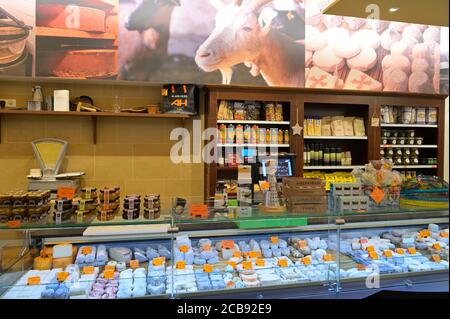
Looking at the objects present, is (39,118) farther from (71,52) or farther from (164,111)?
(164,111)

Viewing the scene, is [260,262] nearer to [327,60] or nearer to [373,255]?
[373,255]

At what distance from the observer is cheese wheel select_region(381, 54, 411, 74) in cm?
393

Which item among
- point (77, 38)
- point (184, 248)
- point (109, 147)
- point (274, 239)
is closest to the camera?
point (184, 248)

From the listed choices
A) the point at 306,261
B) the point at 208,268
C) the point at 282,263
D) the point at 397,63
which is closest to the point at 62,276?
the point at 208,268

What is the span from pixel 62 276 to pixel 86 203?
39 cm

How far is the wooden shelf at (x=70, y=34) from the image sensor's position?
321 cm

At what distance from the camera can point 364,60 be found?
3.87 metres

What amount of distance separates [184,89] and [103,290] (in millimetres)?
2287

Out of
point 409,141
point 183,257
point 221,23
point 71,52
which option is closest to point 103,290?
point 183,257

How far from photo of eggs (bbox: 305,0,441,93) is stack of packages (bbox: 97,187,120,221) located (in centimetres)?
254

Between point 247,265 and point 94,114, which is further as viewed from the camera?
point 94,114

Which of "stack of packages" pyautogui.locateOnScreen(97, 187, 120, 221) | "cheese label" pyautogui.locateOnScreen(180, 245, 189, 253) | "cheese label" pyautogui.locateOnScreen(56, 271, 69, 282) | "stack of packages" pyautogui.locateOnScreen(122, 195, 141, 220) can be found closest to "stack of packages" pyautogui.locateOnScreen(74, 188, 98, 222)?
"stack of packages" pyautogui.locateOnScreen(97, 187, 120, 221)

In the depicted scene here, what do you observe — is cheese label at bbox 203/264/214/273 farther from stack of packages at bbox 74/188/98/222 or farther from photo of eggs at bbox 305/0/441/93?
photo of eggs at bbox 305/0/441/93
